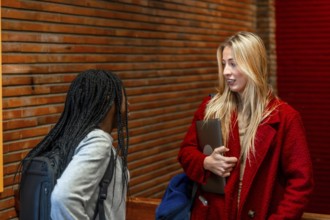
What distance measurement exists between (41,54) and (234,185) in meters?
1.97

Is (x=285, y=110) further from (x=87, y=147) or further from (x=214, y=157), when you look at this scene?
(x=87, y=147)

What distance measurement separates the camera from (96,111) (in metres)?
Answer: 2.49

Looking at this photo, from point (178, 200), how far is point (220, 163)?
1.23 feet

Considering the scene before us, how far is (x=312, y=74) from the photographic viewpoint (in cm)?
799

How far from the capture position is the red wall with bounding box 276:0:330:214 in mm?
7867

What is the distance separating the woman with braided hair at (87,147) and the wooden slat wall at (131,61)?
1627mm

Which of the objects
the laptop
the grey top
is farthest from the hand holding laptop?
the grey top

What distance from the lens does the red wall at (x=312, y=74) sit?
7867 mm

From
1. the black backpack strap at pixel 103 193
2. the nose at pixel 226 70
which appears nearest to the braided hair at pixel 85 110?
the black backpack strap at pixel 103 193

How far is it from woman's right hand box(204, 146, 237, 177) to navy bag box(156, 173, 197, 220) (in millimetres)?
221

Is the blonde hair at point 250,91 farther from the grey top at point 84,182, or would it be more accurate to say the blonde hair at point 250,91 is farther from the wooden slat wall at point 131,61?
the wooden slat wall at point 131,61

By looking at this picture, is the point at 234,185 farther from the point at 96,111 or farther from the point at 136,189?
the point at 136,189

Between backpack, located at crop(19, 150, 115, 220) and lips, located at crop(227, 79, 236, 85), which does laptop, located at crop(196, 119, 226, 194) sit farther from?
backpack, located at crop(19, 150, 115, 220)

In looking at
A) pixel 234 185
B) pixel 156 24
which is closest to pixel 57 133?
pixel 234 185
